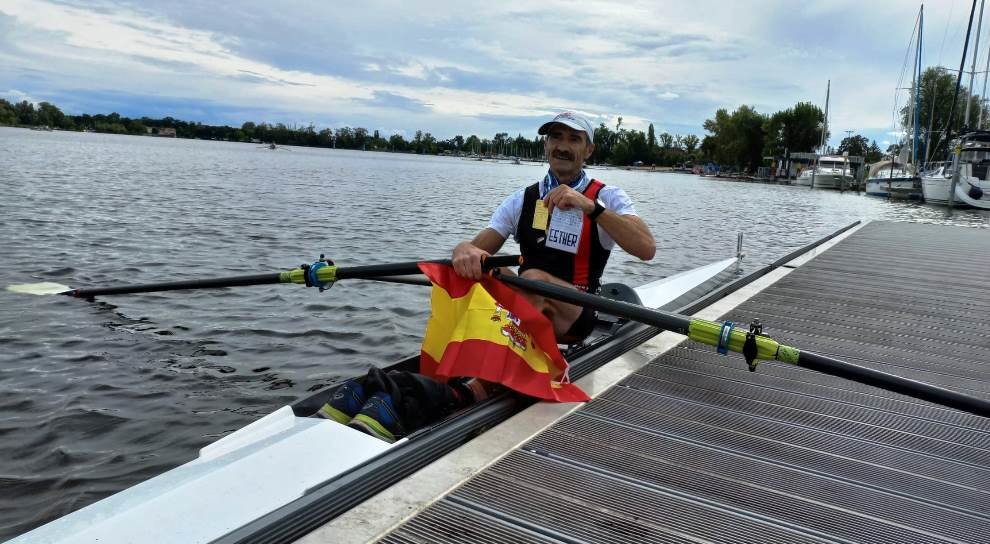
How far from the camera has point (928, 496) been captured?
292 cm

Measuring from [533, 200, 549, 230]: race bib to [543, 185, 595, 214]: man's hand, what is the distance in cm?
46

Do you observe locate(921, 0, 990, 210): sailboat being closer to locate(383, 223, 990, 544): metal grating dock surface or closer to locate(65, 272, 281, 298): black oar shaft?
locate(383, 223, 990, 544): metal grating dock surface

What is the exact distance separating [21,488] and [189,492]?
2.59 meters

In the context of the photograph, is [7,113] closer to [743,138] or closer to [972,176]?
[743,138]

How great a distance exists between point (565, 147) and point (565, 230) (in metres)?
0.57

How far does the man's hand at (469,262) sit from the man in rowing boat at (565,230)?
149mm

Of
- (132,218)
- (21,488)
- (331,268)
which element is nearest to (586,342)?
(331,268)

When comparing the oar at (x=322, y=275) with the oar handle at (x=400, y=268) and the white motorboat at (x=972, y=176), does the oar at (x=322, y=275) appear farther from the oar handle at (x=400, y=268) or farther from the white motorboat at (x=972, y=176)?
the white motorboat at (x=972, y=176)

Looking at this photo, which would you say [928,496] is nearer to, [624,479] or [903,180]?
[624,479]

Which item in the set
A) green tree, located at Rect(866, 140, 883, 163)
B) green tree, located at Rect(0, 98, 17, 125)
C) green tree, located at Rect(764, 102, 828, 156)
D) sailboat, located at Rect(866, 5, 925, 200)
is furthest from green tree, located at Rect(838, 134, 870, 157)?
green tree, located at Rect(0, 98, 17, 125)

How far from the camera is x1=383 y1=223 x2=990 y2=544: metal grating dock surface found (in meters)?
2.53

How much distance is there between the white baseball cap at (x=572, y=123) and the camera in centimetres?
436

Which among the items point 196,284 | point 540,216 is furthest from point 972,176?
point 196,284

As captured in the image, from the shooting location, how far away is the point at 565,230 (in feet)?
14.9
